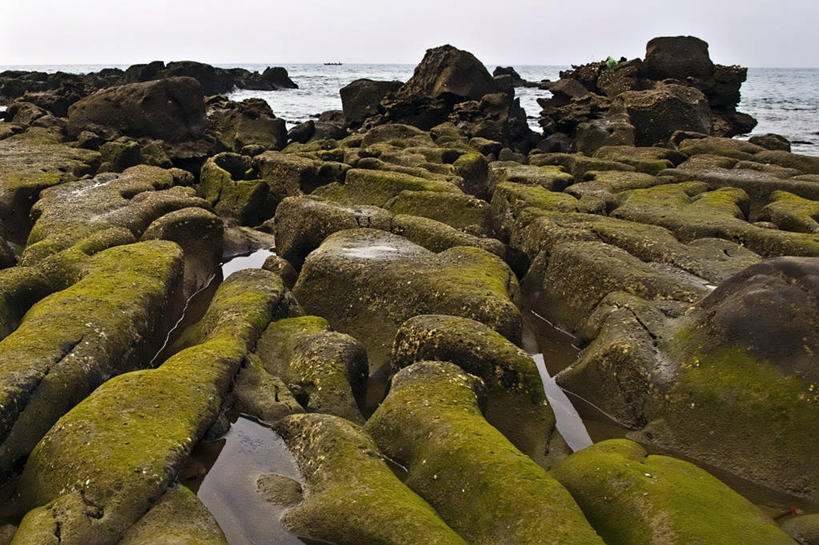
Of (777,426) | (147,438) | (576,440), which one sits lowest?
(576,440)

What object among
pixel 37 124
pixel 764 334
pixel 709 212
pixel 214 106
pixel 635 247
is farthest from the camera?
pixel 214 106

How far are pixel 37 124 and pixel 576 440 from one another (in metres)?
29.8

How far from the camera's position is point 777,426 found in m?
7.62

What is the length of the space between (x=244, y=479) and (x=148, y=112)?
948 inches

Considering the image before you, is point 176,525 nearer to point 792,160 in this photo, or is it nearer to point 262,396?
point 262,396

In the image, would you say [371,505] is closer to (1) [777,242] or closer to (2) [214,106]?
(1) [777,242]

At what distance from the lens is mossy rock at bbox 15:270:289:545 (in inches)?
215

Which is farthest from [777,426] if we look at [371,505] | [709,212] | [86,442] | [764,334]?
[709,212]

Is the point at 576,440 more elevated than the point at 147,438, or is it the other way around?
the point at 147,438

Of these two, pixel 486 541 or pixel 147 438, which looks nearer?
pixel 486 541

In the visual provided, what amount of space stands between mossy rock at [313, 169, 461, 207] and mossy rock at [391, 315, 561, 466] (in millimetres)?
9093

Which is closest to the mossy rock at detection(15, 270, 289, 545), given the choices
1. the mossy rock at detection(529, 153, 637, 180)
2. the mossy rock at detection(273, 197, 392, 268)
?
the mossy rock at detection(273, 197, 392, 268)

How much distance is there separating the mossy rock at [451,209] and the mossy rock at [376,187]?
32.3 inches

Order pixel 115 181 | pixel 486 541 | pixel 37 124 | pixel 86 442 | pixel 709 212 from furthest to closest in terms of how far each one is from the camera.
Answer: pixel 37 124, pixel 115 181, pixel 709 212, pixel 86 442, pixel 486 541
